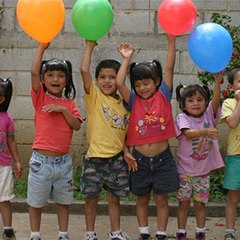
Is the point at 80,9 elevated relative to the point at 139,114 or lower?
elevated

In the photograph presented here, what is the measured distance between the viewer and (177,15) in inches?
171

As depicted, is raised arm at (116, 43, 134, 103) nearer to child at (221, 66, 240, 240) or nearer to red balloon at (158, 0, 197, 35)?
red balloon at (158, 0, 197, 35)

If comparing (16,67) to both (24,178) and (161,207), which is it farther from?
(161,207)

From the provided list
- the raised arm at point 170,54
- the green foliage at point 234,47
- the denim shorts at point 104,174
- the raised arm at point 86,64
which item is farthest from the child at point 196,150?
the green foliage at point 234,47

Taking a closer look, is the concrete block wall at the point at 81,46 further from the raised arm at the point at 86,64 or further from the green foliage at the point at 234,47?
the raised arm at the point at 86,64

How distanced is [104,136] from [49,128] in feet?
1.45

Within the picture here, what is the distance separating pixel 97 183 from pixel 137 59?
85.3 inches

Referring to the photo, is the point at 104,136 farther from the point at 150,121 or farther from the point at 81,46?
the point at 81,46

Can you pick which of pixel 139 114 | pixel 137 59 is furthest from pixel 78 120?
pixel 137 59

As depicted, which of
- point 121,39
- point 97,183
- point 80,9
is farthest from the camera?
point 121,39

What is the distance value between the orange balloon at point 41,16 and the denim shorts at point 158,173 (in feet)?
3.88

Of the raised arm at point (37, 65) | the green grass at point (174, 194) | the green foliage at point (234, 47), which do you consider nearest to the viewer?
the raised arm at point (37, 65)

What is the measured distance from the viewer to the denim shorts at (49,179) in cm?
450

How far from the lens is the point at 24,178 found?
6.52m
